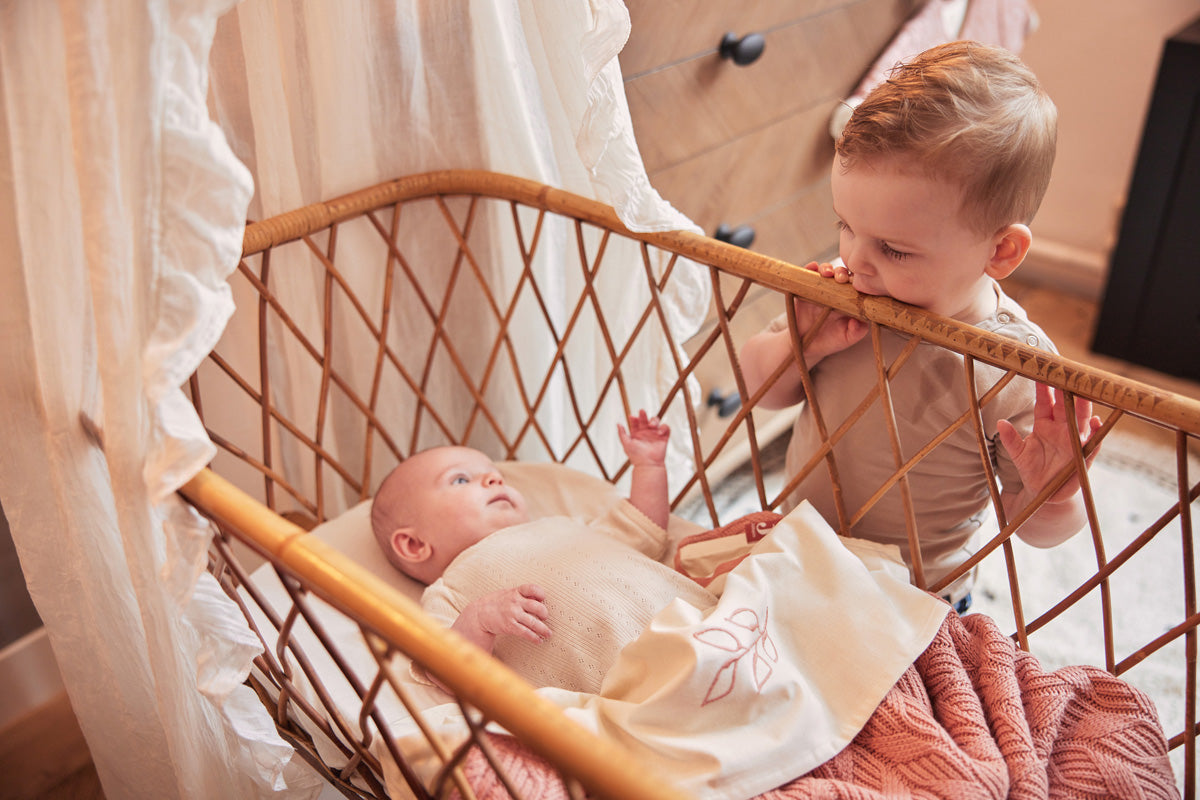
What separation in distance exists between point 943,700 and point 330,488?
0.73 metres

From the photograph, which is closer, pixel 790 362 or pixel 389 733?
pixel 389 733

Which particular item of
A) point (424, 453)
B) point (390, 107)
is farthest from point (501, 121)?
point (424, 453)

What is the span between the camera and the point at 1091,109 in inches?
78.1

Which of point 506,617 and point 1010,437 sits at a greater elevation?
point 1010,437

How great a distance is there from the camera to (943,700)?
2.25 feet

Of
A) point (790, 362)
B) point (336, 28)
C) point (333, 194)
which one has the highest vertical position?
point (336, 28)

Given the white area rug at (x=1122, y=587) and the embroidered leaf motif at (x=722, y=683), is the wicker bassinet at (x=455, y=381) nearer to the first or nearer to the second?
the white area rug at (x=1122, y=587)

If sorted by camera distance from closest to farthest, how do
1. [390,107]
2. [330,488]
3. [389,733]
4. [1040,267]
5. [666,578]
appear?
[389,733], [666,578], [390,107], [330,488], [1040,267]

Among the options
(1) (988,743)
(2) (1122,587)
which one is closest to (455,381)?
(1) (988,743)

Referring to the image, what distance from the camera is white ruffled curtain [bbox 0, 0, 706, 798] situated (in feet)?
1.83

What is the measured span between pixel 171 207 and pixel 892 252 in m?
0.52

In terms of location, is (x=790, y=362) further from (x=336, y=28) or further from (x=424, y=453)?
(x=336, y=28)

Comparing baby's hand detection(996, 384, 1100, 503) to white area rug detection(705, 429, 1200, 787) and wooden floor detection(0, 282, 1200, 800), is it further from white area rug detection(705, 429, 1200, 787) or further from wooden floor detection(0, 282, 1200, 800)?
wooden floor detection(0, 282, 1200, 800)

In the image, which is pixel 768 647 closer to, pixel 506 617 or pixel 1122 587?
pixel 506 617
